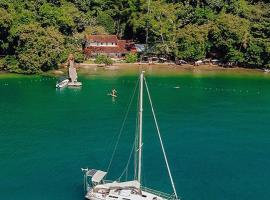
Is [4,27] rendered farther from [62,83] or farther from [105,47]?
[105,47]

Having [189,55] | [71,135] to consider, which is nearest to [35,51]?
[189,55]

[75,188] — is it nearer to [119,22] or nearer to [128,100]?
[128,100]

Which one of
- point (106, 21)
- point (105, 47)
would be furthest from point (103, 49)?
point (106, 21)

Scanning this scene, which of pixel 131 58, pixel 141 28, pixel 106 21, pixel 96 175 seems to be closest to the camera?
pixel 96 175

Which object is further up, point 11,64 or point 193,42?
point 193,42

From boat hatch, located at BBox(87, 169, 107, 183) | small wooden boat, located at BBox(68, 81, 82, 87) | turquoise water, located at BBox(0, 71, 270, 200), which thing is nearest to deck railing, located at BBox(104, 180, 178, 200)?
turquoise water, located at BBox(0, 71, 270, 200)

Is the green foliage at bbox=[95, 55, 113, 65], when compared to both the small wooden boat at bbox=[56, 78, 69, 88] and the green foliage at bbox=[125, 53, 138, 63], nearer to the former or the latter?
the green foliage at bbox=[125, 53, 138, 63]

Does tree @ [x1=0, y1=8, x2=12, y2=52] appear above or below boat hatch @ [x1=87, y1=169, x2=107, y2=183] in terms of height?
above
